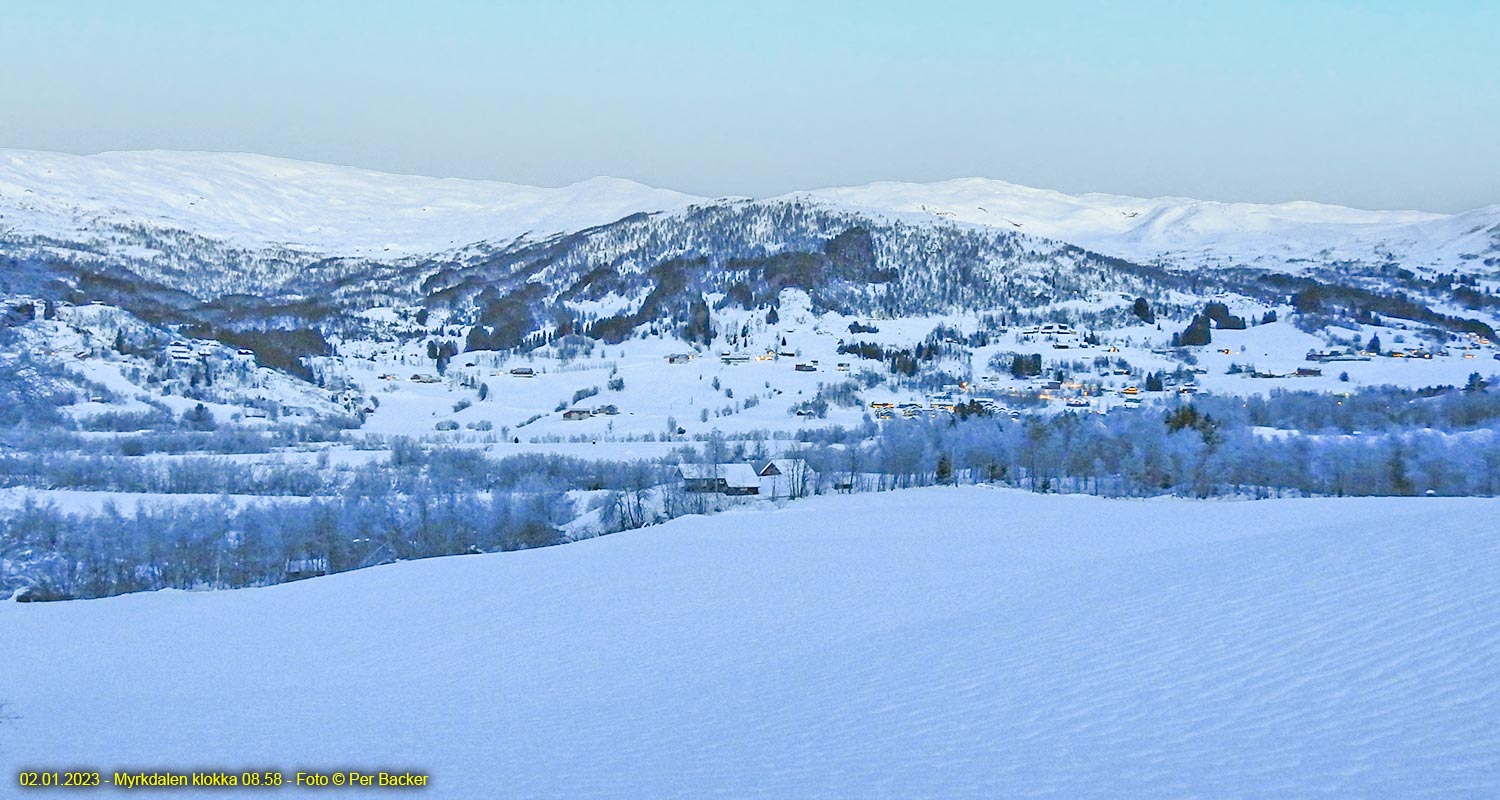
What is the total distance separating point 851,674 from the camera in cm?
1541

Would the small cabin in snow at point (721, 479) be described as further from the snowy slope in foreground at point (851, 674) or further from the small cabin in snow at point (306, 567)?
the snowy slope in foreground at point (851, 674)

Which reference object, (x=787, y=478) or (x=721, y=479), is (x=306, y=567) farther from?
(x=787, y=478)

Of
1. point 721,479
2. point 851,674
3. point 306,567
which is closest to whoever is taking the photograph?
point 851,674

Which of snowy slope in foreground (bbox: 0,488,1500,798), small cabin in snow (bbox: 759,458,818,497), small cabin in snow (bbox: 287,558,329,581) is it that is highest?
snowy slope in foreground (bbox: 0,488,1500,798)

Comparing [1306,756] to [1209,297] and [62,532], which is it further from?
[1209,297]

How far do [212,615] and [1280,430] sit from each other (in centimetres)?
5829

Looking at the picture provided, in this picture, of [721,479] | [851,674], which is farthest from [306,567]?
[851,674]

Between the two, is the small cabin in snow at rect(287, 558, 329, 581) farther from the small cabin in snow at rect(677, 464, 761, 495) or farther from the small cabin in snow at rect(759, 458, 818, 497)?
the small cabin in snow at rect(759, 458, 818, 497)

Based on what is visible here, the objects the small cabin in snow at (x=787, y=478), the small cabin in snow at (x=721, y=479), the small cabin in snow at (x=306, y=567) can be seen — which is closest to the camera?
the small cabin in snow at (x=306, y=567)

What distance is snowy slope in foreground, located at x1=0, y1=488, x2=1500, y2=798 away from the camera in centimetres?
998

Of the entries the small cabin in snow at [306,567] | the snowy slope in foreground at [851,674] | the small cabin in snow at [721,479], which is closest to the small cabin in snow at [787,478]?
the small cabin in snow at [721,479]

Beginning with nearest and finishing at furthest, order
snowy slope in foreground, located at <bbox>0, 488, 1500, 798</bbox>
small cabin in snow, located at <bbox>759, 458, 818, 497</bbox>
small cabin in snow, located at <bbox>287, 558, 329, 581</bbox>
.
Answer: snowy slope in foreground, located at <bbox>0, 488, 1500, 798</bbox> → small cabin in snow, located at <bbox>287, 558, 329, 581</bbox> → small cabin in snow, located at <bbox>759, 458, 818, 497</bbox>

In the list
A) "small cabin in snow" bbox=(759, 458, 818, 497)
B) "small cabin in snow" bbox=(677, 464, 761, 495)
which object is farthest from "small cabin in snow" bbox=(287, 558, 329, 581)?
"small cabin in snow" bbox=(759, 458, 818, 497)

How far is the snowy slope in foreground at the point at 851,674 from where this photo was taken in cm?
998
